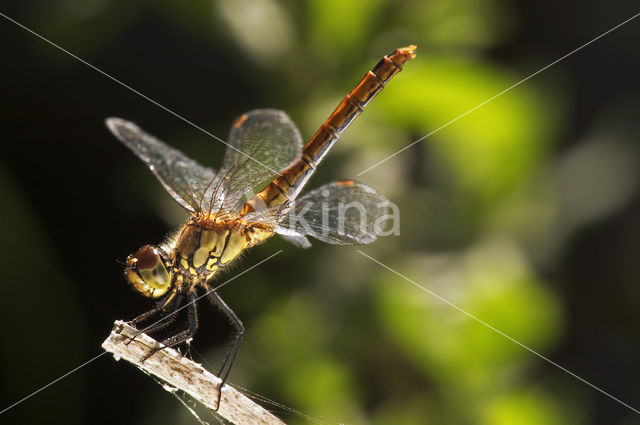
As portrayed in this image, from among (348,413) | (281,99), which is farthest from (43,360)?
(281,99)

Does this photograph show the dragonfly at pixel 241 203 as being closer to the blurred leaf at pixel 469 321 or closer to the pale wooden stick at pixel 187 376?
the pale wooden stick at pixel 187 376

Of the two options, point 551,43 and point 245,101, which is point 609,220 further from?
point 245,101

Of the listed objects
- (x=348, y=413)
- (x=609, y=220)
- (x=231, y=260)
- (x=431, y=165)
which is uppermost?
(x=609, y=220)

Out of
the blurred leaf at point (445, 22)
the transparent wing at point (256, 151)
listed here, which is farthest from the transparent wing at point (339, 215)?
the blurred leaf at point (445, 22)

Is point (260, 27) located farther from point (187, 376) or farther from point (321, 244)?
point (187, 376)

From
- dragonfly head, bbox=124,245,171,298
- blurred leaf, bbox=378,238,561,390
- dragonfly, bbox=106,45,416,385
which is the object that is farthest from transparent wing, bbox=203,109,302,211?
blurred leaf, bbox=378,238,561,390

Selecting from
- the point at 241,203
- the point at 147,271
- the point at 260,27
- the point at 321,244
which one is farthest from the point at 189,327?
the point at 260,27
